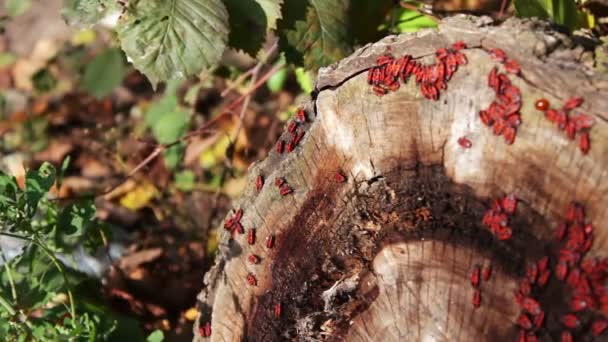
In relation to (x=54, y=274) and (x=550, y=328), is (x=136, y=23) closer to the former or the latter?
(x=54, y=274)

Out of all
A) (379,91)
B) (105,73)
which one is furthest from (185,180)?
(379,91)

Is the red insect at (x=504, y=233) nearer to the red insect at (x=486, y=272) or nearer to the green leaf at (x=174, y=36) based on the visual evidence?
the red insect at (x=486, y=272)

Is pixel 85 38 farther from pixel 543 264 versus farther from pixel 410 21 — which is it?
pixel 543 264

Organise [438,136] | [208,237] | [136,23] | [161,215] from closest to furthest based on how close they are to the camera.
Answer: [438,136] < [136,23] < [208,237] < [161,215]

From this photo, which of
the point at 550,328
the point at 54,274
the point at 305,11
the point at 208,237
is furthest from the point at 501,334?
the point at 208,237

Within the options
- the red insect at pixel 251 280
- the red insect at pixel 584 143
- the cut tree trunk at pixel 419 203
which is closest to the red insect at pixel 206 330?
the cut tree trunk at pixel 419 203

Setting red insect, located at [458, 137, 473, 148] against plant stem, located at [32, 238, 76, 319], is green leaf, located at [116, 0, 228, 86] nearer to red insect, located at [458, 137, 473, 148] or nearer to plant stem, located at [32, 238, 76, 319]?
plant stem, located at [32, 238, 76, 319]

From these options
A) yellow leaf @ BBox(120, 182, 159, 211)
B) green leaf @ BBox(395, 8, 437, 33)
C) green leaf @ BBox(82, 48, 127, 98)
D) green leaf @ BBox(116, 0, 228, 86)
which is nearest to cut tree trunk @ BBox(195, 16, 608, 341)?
green leaf @ BBox(116, 0, 228, 86)
